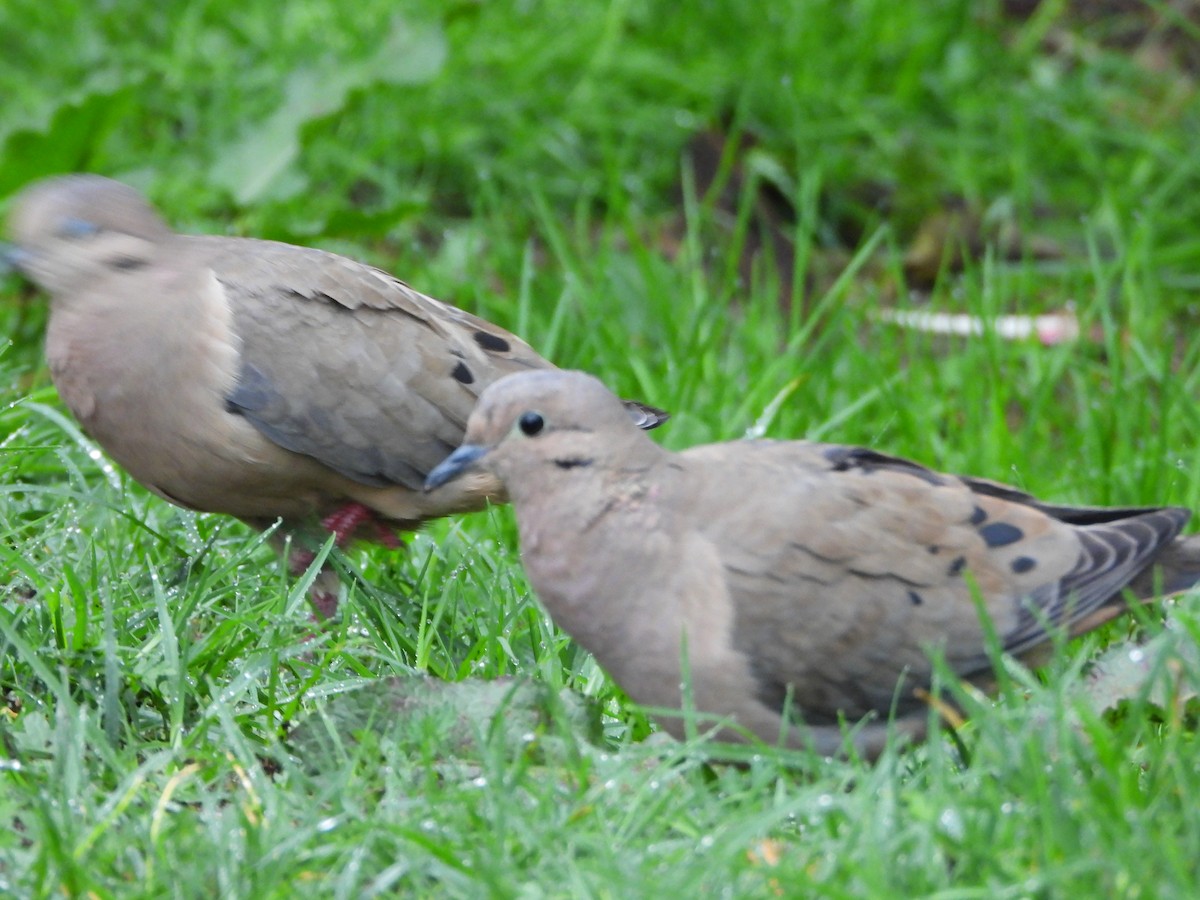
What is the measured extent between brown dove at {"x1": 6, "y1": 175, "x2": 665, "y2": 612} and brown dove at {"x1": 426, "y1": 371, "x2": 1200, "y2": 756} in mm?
732

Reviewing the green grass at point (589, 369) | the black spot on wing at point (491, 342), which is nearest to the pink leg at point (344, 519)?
the green grass at point (589, 369)

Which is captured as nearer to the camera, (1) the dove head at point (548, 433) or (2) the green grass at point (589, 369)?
(2) the green grass at point (589, 369)

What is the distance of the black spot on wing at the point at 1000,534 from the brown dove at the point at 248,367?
110 cm

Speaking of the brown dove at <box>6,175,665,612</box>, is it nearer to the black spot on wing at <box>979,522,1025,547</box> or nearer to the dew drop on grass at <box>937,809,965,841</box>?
the black spot on wing at <box>979,522,1025,547</box>

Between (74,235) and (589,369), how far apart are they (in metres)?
1.92

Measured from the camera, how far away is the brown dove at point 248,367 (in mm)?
3611

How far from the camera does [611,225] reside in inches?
242

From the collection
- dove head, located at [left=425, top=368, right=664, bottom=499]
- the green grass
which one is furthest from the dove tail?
dove head, located at [left=425, top=368, right=664, bottom=499]

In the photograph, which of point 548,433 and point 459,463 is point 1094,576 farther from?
point 459,463

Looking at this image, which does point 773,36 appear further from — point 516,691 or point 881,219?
point 516,691

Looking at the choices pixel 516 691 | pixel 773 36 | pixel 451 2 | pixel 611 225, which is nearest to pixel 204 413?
pixel 516 691

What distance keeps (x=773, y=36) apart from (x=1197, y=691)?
16.0 feet

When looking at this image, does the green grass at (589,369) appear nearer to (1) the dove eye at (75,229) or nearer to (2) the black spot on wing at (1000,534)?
(2) the black spot on wing at (1000,534)

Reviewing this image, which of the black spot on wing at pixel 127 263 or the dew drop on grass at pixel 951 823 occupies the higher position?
the black spot on wing at pixel 127 263
